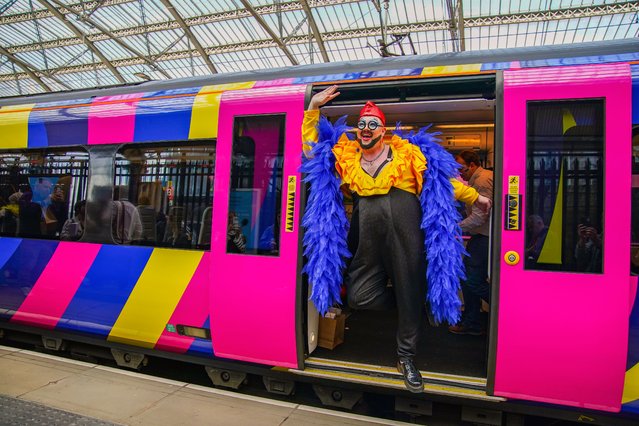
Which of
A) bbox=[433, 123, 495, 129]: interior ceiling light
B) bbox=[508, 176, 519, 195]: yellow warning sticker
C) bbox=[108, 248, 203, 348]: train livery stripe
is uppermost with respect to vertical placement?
bbox=[433, 123, 495, 129]: interior ceiling light

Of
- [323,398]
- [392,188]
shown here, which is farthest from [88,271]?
[392,188]

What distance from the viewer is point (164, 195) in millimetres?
3939

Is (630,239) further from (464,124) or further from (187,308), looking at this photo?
(187,308)

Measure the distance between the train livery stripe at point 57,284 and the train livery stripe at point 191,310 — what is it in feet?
3.65

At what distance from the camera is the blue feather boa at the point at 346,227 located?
2904 mm

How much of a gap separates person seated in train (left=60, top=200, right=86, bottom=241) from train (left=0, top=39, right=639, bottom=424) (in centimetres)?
2

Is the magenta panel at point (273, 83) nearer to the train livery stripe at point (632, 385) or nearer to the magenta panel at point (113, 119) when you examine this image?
the magenta panel at point (113, 119)

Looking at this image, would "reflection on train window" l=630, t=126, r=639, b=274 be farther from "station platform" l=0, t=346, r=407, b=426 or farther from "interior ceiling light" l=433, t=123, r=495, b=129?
"interior ceiling light" l=433, t=123, r=495, b=129

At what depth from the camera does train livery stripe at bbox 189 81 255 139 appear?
147 inches

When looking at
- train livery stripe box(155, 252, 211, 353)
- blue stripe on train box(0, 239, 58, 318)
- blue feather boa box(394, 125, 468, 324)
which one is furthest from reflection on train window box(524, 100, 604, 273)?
blue stripe on train box(0, 239, 58, 318)

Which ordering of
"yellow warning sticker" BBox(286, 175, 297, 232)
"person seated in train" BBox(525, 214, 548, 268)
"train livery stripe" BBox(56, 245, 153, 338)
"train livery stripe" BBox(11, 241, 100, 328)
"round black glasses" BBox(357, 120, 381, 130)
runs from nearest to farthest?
"person seated in train" BBox(525, 214, 548, 268) → "round black glasses" BBox(357, 120, 381, 130) → "yellow warning sticker" BBox(286, 175, 297, 232) → "train livery stripe" BBox(56, 245, 153, 338) → "train livery stripe" BBox(11, 241, 100, 328)

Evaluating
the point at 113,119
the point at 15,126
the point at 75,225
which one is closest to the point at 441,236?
the point at 113,119

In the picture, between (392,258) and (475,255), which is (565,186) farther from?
(475,255)

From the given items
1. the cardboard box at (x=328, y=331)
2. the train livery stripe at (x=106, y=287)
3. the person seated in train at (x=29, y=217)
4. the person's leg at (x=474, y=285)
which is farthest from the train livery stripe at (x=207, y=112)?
the person's leg at (x=474, y=285)
